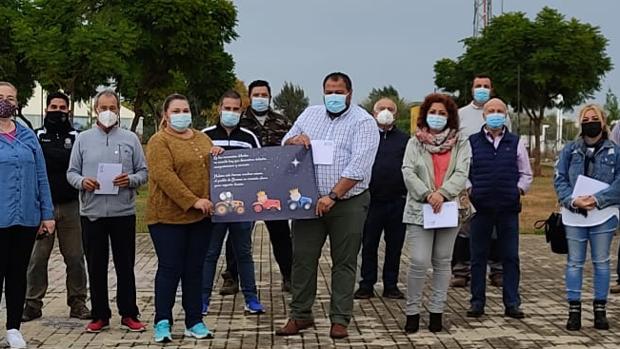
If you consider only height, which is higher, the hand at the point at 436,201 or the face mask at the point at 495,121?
the face mask at the point at 495,121

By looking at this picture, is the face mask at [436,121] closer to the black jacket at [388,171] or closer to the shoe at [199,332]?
the black jacket at [388,171]

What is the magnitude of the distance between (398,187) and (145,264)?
14.3 feet

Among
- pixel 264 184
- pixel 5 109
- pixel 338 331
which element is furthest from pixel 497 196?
pixel 5 109

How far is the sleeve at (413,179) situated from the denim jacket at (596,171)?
125cm

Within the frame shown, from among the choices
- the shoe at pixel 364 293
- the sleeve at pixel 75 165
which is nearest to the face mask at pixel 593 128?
the shoe at pixel 364 293

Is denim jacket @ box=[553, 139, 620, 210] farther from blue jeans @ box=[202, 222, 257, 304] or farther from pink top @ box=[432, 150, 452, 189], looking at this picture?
blue jeans @ box=[202, 222, 257, 304]

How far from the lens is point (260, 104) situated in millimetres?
9625

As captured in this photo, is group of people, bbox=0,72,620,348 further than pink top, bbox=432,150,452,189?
No

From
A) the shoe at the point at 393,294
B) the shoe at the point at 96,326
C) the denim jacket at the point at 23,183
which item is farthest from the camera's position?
the shoe at the point at 393,294

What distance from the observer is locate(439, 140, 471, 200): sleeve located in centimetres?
788

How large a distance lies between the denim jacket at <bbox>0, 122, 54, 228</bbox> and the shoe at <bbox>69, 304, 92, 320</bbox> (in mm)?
1433

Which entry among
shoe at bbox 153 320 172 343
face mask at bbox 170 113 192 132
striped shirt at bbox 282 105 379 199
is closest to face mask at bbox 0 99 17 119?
face mask at bbox 170 113 192 132

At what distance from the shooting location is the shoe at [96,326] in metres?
8.04

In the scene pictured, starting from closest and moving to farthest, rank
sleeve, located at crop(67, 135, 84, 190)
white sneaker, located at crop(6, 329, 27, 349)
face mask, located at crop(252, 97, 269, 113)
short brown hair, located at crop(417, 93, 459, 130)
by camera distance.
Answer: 1. white sneaker, located at crop(6, 329, 27, 349)
2. sleeve, located at crop(67, 135, 84, 190)
3. short brown hair, located at crop(417, 93, 459, 130)
4. face mask, located at crop(252, 97, 269, 113)
